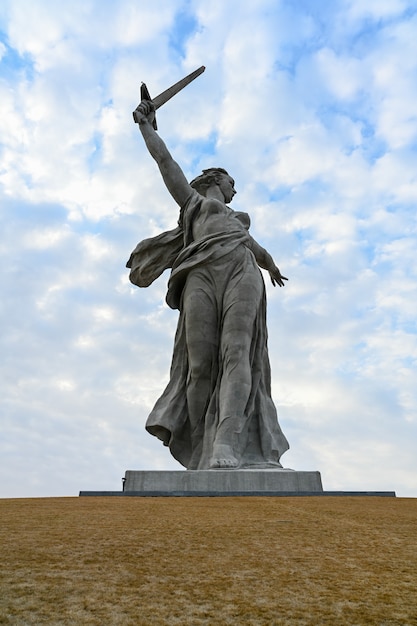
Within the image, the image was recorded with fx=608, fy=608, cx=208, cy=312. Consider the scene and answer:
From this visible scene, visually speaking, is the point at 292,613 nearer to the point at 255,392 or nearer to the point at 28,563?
the point at 28,563

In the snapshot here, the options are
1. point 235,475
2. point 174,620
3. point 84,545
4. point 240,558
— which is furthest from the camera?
point 235,475

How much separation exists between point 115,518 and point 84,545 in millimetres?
1047

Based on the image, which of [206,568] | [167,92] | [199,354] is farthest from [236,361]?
[206,568]

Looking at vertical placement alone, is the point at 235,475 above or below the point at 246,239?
below

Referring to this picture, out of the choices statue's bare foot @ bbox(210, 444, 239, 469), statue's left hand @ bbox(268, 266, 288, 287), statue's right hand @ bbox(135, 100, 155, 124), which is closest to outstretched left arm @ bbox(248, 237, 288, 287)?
statue's left hand @ bbox(268, 266, 288, 287)

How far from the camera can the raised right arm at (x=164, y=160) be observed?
9172 mm

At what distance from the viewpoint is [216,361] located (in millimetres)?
8781

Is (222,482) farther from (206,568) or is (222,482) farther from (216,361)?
(206,568)

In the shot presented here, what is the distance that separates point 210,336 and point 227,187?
276 cm

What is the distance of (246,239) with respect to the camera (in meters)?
9.38

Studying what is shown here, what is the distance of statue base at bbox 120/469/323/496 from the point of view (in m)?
6.98

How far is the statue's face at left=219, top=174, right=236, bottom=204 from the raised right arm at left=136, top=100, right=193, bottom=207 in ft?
2.38

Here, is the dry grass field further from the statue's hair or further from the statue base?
the statue's hair

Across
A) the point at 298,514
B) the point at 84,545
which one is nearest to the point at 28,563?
the point at 84,545
